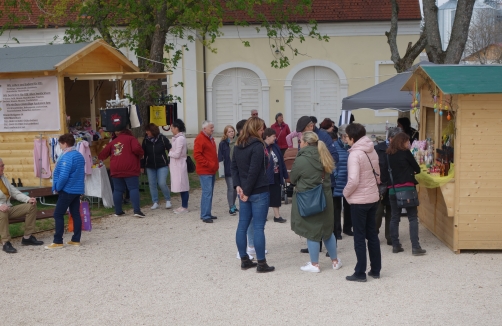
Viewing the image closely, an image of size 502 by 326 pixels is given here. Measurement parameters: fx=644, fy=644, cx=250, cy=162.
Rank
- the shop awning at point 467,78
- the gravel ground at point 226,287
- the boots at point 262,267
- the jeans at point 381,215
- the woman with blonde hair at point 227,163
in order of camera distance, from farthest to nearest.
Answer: the woman with blonde hair at point 227,163
the jeans at point 381,215
the shop awning at point 467,78
the boots at point 262,267
the gravel ground at point 226,287

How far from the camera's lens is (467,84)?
7777 millimetres

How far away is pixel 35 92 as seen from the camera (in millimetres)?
11891

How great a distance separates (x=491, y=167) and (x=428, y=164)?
1.17 metres

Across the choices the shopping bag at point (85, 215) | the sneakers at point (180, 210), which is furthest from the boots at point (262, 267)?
the sneakers at point (180, 210)

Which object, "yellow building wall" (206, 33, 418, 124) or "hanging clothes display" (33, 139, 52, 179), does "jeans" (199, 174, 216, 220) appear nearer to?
"hanging clothes display" (33, 139, 52, 179)

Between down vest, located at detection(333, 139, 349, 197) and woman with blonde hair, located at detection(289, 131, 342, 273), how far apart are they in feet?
4.13

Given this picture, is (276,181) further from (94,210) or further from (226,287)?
(94,210)

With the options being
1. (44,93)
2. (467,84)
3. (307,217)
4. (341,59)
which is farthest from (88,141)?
(341,59)

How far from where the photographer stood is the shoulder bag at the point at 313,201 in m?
7.12

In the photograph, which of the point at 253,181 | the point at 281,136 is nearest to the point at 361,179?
the point at 253,181

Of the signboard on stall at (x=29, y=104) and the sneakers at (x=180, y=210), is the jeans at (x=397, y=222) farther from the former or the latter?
the signboard on stall at (x=29, y=104)

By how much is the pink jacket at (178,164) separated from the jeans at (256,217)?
13.0 ft

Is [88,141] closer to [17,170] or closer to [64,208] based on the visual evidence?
[17,170]

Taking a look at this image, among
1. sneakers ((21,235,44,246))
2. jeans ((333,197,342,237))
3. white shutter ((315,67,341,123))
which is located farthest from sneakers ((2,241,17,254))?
white shutter ((315,67,341,123))
